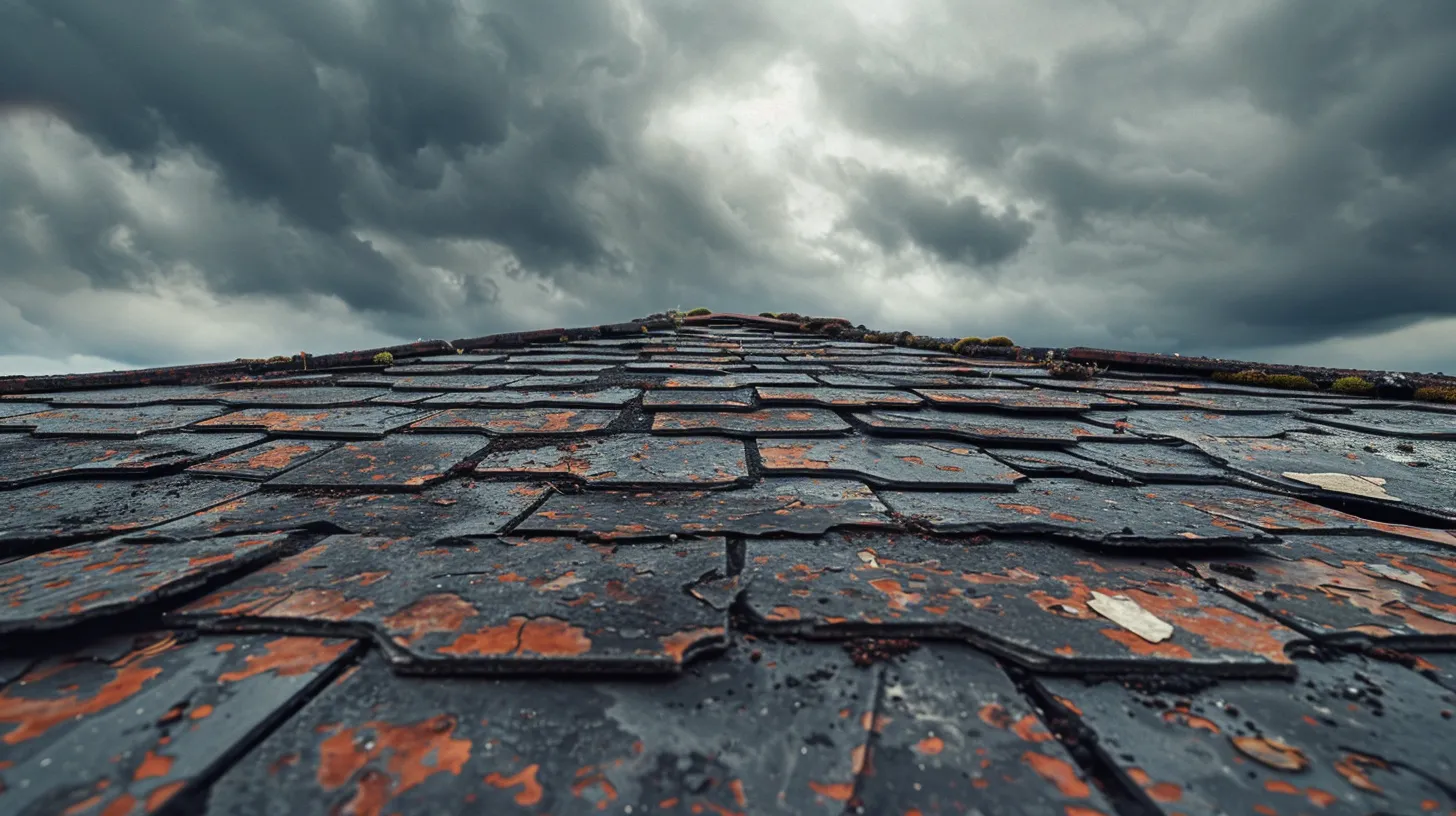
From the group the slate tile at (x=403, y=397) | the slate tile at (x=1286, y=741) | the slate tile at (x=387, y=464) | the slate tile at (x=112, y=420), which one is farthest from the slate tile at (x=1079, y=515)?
the slate tile at (x=112, y=420)

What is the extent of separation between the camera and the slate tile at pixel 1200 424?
2.14m

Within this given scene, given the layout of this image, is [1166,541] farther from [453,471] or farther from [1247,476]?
[453,471]

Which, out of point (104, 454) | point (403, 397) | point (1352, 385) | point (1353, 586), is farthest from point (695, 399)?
point (1352, 385)

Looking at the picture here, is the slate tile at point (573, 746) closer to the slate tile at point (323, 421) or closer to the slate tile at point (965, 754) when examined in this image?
the slate tile at point (965, 754)

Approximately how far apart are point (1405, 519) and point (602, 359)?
366 centimetres

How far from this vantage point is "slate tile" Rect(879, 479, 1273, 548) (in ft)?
3.74

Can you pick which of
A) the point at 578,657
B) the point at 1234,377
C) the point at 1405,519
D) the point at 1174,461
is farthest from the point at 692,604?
the point at 1234,377

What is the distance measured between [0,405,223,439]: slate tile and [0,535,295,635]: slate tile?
4.53 feet

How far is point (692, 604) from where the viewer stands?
85 centimetres

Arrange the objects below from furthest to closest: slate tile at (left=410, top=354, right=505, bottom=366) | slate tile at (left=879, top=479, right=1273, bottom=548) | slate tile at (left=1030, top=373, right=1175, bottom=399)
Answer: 1. slate tile at (left=410, top=354, right=505, bottom=366)
2. slate tile at (left=1030, top=373, right=1175, bottom=399)
3. slate tile at (left=879, top=479, right=1273, bottom=548)

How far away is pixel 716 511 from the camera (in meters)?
1.26

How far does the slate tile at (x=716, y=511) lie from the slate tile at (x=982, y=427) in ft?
2.20

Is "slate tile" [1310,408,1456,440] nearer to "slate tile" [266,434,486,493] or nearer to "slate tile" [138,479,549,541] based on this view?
"slate tile" [138,479,549,541]

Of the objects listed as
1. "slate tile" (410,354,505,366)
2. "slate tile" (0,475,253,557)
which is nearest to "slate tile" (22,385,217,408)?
"slate tile" (410,354,505,366)
